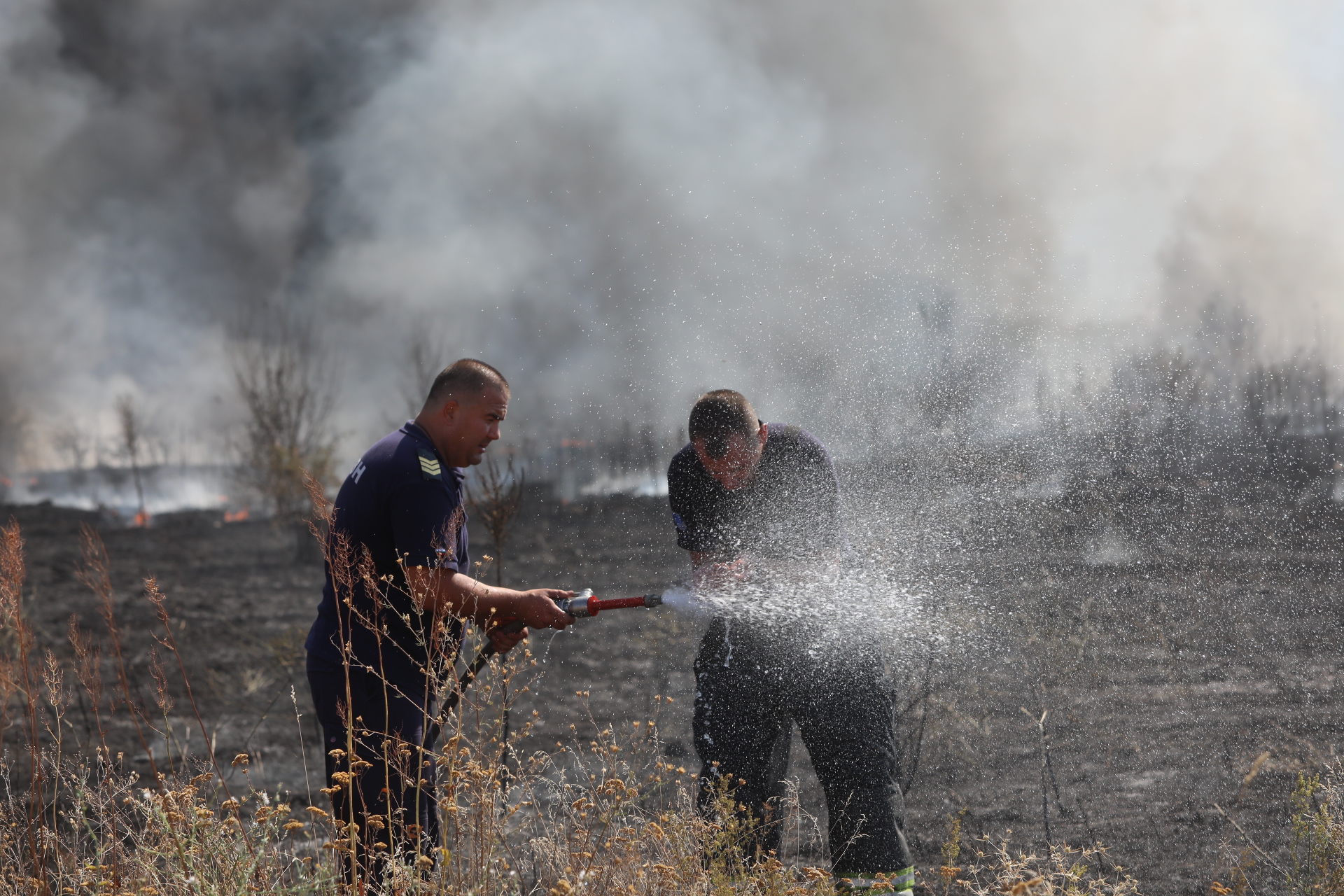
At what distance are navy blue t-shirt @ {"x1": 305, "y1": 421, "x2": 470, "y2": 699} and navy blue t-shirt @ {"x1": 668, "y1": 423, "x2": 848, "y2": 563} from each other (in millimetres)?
1154

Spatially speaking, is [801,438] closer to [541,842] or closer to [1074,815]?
[541,842]

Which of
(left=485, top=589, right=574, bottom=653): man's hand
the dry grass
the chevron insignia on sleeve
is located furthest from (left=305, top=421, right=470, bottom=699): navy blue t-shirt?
(left=485, top=589, right=574, bottom=653): man's hand

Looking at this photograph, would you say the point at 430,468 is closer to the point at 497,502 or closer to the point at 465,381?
the point at 465,381

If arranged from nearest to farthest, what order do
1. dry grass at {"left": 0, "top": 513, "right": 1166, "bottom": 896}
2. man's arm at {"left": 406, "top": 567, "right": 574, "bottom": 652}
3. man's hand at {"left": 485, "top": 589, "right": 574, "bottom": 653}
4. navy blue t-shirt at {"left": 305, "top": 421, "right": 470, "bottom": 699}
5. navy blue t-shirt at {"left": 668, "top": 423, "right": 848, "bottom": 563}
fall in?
dry grass at {"left": 0, "top": 513, "right": 1166, "bottom": 896} < man's arm at {"left": 406, "top": 567, "right": 574, "bottom": 652} < navy blue t-shirt at {"left": 305, "top": 421, "right": 470, "bottom": 699} < man's hand at {"left": 485, "top": 589, "right": 574, "bottom": 653} < navy blue t-shirt at {"left": 668, "top": 423, "right": 848, "bottom": 563}

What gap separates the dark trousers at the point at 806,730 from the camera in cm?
313

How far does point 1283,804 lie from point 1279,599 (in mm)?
4924

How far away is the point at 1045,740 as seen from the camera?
5.10 m

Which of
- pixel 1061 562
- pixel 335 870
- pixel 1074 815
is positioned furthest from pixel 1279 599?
pixel 335 870

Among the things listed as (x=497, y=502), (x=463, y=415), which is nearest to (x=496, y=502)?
(x=497, y=502)

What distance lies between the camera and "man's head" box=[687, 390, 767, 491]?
3689 mm

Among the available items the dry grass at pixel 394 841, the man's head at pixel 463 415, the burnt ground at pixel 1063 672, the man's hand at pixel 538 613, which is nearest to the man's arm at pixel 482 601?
the man's hand at pixel 538 613

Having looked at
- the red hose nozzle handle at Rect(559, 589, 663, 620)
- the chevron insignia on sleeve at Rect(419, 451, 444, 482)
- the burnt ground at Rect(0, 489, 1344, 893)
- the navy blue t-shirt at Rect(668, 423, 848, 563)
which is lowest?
the burnt ground at Rect(0, 489, 1344, 893)

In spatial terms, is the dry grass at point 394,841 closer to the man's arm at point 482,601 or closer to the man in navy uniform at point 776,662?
the man's arm at point 482,601

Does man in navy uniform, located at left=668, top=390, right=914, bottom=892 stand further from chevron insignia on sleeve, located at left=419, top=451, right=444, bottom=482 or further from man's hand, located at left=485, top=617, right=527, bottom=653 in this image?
chevron insignia on sleeve, located at left=419, top=451, right=444, bottom=482
